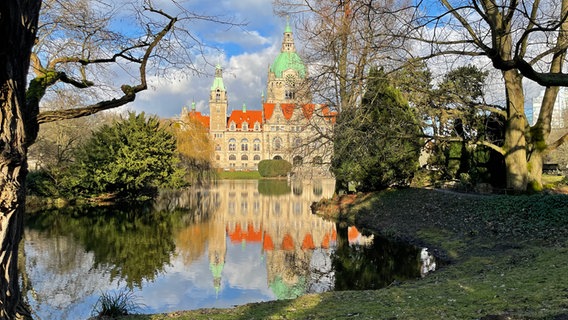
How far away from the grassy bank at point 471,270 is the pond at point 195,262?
1.15m

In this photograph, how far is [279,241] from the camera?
15.1 metres

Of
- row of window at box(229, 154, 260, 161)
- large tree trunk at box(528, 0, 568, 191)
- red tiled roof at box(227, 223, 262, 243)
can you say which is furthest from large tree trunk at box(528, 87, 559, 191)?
row of window at box(229, 154, 260, 161)

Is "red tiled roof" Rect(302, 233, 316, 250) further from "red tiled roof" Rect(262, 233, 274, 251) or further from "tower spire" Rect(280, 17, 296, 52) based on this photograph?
"tower spire" Rect(280, 17, 296, 52)

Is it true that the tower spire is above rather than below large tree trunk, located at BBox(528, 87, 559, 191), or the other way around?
above

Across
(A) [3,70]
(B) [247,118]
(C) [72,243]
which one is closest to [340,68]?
(C) [72,243]

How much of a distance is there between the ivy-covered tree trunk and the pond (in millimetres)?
4967

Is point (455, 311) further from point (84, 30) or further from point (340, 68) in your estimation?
point (340, 68)

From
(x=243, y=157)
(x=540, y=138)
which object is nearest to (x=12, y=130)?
(x=540, y=138)

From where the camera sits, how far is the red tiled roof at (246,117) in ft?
311

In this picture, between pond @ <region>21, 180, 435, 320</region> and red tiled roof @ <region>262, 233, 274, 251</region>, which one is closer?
pond @ <region>21, 180, 435, 320</region>

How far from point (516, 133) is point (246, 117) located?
84561 millimetres

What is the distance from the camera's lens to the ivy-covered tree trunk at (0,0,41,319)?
9.63 ft

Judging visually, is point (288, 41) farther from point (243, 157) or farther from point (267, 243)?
point (267, 243)

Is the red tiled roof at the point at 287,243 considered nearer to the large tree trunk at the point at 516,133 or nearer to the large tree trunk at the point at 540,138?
the large tree trunk at the point at 516,133
